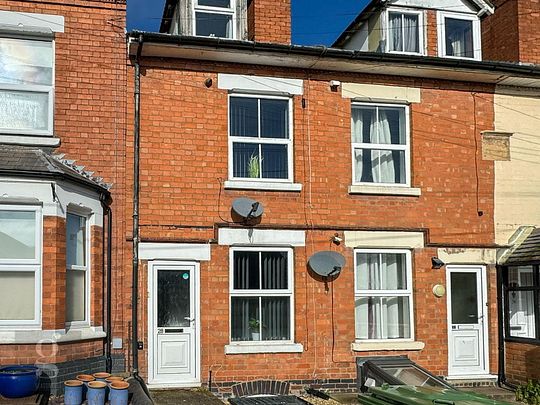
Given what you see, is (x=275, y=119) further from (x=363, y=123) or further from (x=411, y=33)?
(x=411, y=33)

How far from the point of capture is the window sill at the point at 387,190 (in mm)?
13852

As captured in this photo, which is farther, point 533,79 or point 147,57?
point 533,79

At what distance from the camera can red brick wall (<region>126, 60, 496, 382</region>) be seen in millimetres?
13000

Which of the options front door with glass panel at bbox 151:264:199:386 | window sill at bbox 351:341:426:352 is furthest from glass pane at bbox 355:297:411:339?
front door with glass panel at bbox 151:264:199:386

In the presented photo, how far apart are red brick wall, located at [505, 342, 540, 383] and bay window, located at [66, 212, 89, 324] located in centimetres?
779

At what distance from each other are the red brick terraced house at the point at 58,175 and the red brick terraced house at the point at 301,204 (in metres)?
0.58

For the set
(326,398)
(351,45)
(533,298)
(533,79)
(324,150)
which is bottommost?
(326,398)

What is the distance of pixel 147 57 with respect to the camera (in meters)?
13.1

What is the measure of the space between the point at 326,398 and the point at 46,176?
585 cm

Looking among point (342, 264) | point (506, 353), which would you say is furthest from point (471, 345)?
point (342, 264)

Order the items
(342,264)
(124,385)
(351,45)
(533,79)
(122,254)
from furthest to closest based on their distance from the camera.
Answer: (351,45) → (533,79) → (342,264) → (122,254) → (124,385)

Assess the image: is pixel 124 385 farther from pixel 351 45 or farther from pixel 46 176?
pixel 351 45

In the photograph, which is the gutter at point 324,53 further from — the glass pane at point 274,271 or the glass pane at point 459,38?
the glass pane at point 274,271

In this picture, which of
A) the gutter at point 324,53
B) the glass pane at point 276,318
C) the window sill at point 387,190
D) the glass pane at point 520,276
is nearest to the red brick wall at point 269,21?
the gutter at point 324,53
